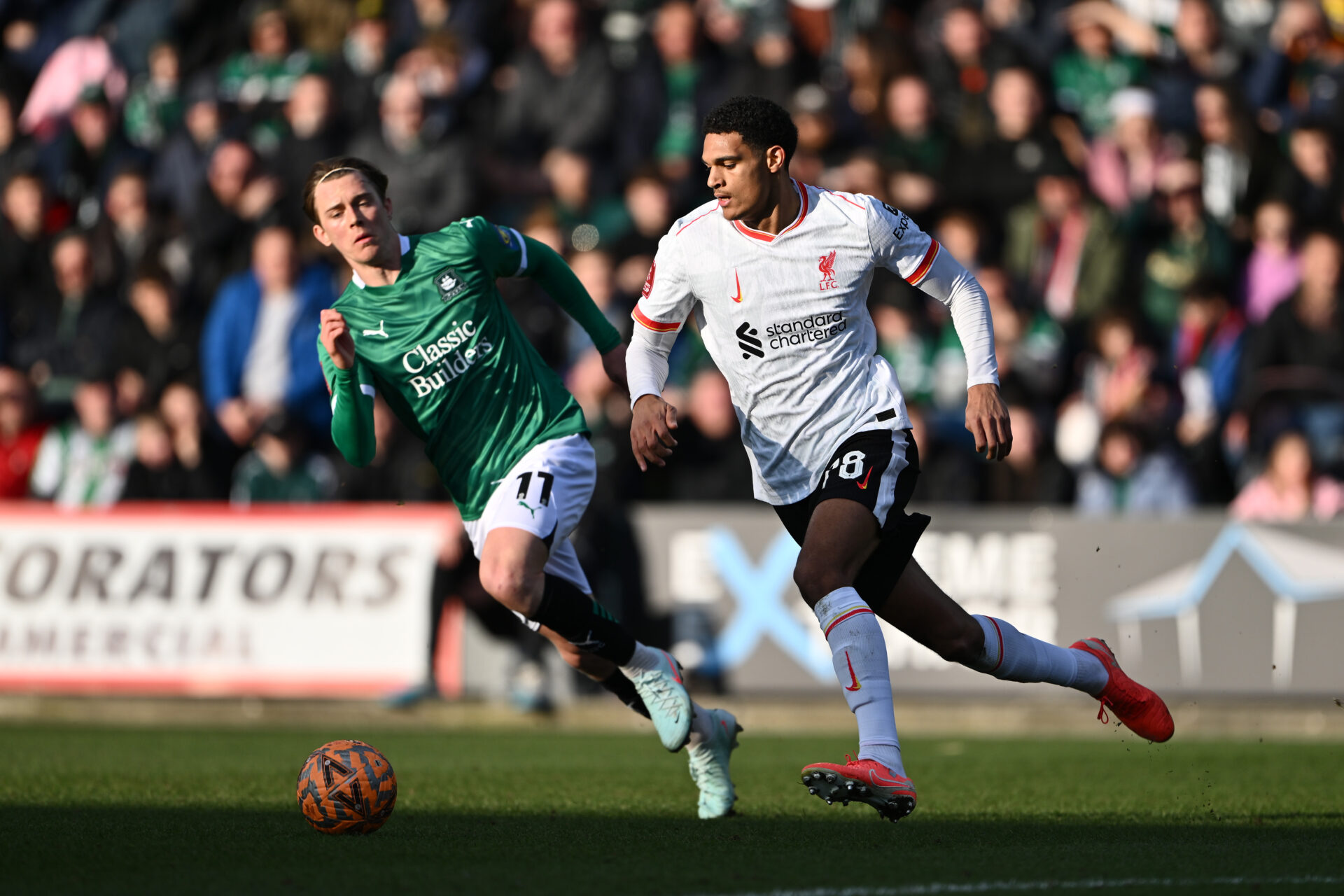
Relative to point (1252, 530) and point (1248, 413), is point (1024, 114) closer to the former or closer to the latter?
point (1248, 413)

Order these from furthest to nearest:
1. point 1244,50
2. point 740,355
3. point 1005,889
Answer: point 1244,50 → point 740,355 → point 1005,889

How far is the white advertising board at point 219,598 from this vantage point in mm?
12938

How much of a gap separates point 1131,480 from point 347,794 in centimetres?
758

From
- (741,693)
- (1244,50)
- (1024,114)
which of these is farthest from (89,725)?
(1244,50)

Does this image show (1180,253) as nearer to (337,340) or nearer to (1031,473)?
(1031,473)

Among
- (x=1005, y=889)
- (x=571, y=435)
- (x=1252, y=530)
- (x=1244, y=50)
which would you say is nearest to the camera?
(x=1005, y=889)

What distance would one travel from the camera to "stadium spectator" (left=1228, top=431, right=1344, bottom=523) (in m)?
12.1

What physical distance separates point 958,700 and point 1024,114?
15.6 feet

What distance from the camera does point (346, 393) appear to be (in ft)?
23.3

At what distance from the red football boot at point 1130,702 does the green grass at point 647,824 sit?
34 cm

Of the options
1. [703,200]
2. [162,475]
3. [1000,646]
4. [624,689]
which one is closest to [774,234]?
[1000,646]

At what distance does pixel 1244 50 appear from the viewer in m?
15.7

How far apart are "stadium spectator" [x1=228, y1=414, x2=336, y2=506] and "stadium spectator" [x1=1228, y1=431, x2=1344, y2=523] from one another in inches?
259

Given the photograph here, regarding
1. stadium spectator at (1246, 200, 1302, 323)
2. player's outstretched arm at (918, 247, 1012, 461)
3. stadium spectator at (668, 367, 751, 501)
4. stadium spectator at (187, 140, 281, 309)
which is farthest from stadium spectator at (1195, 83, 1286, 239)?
player's outstretched arm at (918, 247, 1012, 461)
